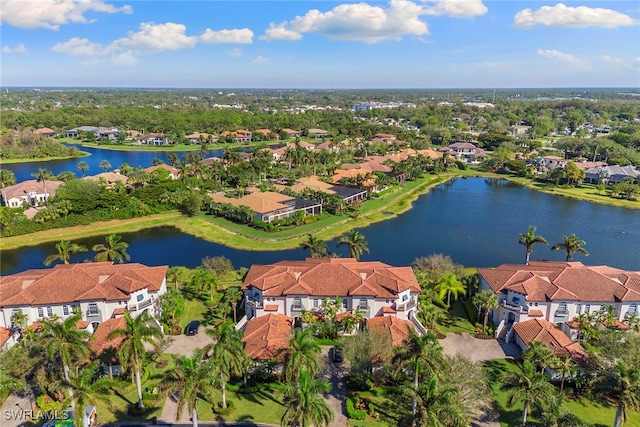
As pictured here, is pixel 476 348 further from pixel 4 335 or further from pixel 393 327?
pixel 4 335

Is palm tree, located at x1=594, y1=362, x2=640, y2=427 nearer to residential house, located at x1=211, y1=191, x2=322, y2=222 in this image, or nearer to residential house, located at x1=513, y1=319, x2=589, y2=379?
residential house, located at x1=513, y1=319, x2=589, y2=379

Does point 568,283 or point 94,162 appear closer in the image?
point 568,283

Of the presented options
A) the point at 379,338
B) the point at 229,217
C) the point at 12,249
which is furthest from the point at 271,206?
the point at 379,338

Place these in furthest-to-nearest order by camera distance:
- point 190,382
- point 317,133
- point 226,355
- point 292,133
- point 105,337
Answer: point 317,133
point 292,133
point 105,337
point 226,355
point 190,382

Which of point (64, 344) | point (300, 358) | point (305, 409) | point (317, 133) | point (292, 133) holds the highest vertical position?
point (317, 133)

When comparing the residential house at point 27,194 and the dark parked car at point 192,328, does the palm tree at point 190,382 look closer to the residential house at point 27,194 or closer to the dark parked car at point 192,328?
the dark parked car at point 192,328

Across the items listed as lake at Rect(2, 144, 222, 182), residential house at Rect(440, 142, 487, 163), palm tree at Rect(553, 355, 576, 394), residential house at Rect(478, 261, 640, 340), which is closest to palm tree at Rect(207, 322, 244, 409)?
palm tree at Rect(553, 355, 576, 394)

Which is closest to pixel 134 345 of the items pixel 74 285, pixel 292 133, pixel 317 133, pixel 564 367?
pixel 74 285
